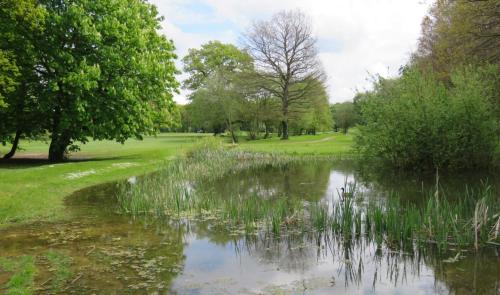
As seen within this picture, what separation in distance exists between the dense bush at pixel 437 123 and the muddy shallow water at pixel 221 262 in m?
11.6

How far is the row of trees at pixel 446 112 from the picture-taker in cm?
1805

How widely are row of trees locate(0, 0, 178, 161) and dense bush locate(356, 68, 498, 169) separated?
14.0m

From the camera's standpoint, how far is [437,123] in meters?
18.0

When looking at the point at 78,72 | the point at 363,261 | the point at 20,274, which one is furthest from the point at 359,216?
the point at 78,72

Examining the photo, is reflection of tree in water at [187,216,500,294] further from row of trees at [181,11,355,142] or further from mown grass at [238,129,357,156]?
row of trees at [181,11,355,142]

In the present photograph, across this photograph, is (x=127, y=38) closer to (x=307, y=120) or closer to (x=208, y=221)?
(x=208, y=221)

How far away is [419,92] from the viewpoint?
19000mm

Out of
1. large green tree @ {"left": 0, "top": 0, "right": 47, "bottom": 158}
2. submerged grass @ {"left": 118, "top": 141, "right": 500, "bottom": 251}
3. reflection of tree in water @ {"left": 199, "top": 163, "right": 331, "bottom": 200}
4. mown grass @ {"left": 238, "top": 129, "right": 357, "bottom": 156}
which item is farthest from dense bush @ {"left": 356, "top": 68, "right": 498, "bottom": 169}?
large green tree @ {"left": 0, "top": 0, "right": 47, "bottom": 158}

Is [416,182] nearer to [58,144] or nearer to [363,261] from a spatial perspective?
[363,261]

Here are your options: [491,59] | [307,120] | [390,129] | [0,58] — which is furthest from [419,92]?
[307,120]

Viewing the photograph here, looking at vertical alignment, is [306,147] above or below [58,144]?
below

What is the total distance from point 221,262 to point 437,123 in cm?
1398

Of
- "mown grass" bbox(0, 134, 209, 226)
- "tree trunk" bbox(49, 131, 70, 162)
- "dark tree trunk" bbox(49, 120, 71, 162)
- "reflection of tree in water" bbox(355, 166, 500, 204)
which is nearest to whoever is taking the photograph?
"mown grass" bbox(0, 134, 209, 226)

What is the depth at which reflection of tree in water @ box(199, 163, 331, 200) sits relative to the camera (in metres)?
15.1
